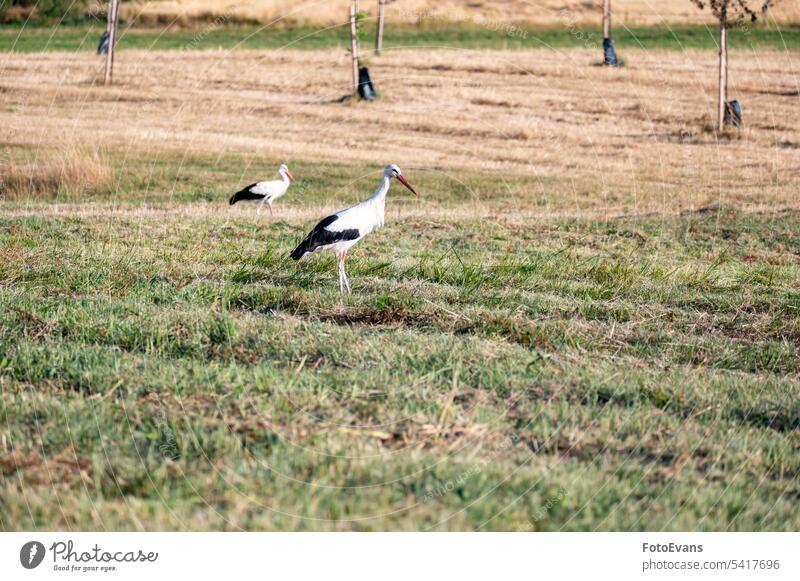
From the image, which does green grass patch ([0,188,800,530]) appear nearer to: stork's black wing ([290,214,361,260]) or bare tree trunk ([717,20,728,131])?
stork's black wing ([290,214,361,260])

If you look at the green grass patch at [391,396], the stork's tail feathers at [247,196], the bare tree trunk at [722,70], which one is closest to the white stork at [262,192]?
the stork's tail feathers at [247,196]

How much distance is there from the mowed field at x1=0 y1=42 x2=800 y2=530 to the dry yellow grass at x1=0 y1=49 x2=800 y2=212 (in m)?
2.24

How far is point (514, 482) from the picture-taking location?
18.5 ft

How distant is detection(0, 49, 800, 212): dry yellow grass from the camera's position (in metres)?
26.9

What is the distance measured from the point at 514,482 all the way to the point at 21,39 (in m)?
56.7

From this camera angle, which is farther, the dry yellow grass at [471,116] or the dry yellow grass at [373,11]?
the dry yellow grass at [373,11]

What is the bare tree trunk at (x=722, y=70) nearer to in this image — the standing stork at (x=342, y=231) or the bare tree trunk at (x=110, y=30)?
the bare tree trunk at (x=110, y=30)

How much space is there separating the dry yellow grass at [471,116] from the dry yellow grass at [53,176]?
504cm

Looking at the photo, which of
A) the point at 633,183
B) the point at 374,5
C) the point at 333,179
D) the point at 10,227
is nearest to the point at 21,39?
the point at 374,5

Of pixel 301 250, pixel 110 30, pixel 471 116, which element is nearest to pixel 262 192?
pixel 301 250

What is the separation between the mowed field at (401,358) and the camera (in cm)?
550

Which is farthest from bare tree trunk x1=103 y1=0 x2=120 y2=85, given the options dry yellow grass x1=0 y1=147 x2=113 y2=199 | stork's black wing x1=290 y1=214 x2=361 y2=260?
stork's black wing x1=290 y1=214 x2=361 y2=260

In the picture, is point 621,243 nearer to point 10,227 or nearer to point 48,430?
point 10,227

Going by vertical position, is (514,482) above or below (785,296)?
above
